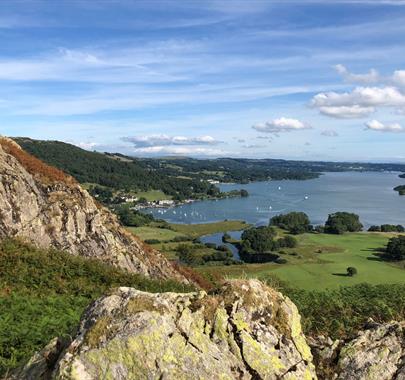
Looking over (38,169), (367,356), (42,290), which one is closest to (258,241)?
(38,169)

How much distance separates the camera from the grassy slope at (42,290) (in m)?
12.0

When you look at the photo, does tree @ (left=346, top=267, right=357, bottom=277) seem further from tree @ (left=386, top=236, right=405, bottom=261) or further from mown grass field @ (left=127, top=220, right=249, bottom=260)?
mown grass field @ (left=127, top=220, right=249, bottom=260)

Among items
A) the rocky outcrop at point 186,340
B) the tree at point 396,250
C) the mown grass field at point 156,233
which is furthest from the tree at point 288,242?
the rocky outcrop at point 186,340

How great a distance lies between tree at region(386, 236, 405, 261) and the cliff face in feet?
286

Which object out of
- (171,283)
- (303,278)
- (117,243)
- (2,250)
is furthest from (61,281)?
→ (303,278)

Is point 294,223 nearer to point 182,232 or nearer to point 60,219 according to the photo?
point 182,232

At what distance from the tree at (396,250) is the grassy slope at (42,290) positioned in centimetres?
9178

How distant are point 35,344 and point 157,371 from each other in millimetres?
6643

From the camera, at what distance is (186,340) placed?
22.6 feet

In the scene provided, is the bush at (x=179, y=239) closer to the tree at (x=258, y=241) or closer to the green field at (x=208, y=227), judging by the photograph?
the green field at (x=208, y=227)

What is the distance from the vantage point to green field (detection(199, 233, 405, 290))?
7050 centimetres

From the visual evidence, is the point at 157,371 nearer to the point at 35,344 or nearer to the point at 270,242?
the point at 35,344

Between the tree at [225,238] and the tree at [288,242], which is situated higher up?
the tree at [288,242]

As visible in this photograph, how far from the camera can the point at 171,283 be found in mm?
23391
